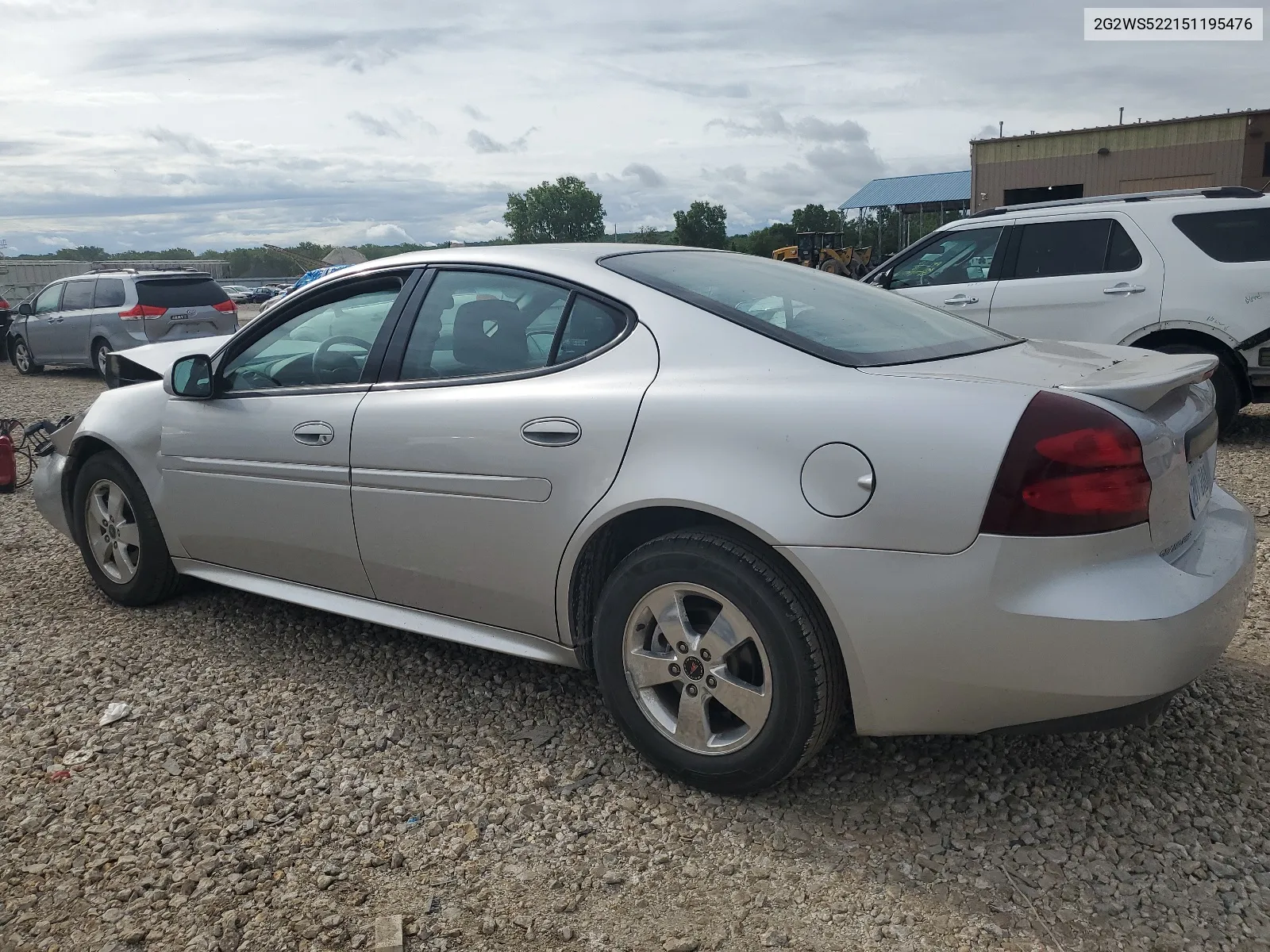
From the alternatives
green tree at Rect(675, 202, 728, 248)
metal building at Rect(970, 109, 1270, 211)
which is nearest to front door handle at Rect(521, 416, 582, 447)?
metal building at Rect(970, 109, 1270, 211)

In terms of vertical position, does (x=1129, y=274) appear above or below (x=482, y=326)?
below

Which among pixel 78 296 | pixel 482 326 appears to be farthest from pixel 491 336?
pixel 78 296

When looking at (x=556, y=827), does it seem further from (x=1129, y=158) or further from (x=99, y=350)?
(x=1129, y=158)

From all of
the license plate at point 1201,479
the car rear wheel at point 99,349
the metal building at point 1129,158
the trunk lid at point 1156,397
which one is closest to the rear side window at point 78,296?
the car rear wheel at point 99,349

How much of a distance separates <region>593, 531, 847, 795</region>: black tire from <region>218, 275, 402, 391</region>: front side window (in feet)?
4.50

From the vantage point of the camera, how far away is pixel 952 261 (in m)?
8.06

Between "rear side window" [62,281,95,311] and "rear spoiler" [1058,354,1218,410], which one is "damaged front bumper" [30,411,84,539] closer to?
"rear spoiler" [1058,354,1218,410]

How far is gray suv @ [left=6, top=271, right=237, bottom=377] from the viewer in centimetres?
1448

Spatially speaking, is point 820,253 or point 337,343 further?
point 820,253

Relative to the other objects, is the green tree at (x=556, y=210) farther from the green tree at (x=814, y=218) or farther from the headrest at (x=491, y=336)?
the headrest at (x=491, y=336)

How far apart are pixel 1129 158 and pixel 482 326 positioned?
3081 cm

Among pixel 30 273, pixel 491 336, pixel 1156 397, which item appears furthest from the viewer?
pixel 30 273

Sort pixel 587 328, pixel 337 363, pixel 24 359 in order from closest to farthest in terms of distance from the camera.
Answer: pixel 587 328, pixel 337 363, pixel 24 359

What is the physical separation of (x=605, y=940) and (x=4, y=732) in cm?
231
